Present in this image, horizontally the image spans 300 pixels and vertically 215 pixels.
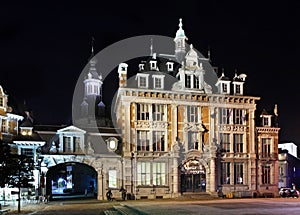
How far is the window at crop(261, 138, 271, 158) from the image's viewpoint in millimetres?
54659

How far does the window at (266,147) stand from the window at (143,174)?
16101 mm

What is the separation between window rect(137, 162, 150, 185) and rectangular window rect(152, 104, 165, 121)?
576 cm

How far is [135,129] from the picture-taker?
49531mm

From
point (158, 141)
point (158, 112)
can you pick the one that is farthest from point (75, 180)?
point (158, 112)

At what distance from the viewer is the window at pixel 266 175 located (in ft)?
177

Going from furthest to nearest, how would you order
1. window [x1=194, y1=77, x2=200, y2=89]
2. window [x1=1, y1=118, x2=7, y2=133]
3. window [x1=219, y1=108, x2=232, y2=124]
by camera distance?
window [x1=219, y1=108, x2=232, y2=124] → window [x1=194, y1=77, x2=200, y2=89] → window [x1=1, y1=118, x2=7, y2=133]

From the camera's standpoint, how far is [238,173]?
173 feet

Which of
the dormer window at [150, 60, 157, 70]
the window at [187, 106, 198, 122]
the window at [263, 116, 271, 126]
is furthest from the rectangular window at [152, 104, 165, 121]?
the window at [263, 116, 271, 126]

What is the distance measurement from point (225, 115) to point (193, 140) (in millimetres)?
5625

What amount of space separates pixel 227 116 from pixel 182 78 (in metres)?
7.74

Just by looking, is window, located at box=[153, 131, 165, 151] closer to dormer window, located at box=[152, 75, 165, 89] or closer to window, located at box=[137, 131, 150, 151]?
window, located at box=[137, 131, 150, 151]

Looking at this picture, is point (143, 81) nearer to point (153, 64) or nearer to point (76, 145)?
point (153, 64)

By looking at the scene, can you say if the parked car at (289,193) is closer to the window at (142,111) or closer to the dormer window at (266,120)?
the dormer window at (266,120)

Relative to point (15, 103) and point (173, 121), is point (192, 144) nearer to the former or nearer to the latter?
point (173, 121)
